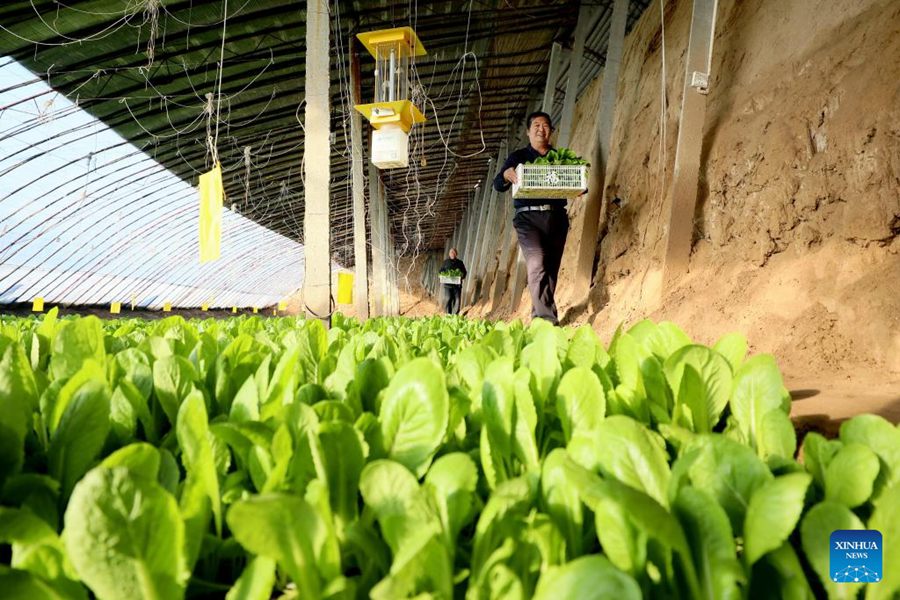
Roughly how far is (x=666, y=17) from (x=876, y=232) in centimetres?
559

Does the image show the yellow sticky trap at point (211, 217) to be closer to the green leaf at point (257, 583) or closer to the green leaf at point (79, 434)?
the green leaf at point (79, 434)

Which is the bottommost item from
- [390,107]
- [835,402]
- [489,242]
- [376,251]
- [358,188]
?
[835,402]

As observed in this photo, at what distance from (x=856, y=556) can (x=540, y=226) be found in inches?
192

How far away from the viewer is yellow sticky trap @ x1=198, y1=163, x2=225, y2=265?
3.52 m

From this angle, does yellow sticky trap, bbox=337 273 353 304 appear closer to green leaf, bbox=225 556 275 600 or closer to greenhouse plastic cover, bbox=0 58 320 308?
greenhouse plastic cover, bbox=0 58 320 308

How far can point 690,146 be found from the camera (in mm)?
4473

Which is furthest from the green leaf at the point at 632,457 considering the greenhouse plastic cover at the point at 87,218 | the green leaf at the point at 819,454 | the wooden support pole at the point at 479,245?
the wooden support pole at the point at 479,245

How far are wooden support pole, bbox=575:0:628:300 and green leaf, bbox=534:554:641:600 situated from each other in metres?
6.41

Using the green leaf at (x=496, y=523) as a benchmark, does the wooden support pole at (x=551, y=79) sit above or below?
above

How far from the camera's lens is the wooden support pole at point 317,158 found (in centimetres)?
434

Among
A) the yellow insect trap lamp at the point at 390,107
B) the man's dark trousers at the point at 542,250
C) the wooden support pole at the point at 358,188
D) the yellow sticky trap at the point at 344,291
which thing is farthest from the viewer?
the wooden support pole at the point at 358,188

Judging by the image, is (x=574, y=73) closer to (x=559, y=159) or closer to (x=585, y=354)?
(x=559, y=159)

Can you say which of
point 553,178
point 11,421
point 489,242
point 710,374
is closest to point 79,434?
point 11,421

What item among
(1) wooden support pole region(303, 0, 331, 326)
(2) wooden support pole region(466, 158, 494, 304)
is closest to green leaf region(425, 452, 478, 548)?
(1) wooden support pole region(303, 0, 331, 326)
